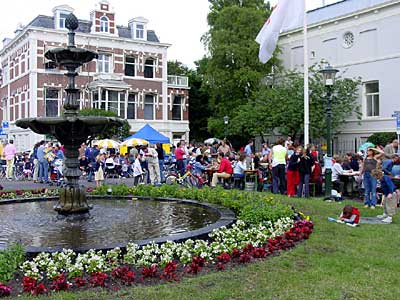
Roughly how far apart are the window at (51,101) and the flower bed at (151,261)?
1397 inches

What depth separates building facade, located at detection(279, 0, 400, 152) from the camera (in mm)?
31734

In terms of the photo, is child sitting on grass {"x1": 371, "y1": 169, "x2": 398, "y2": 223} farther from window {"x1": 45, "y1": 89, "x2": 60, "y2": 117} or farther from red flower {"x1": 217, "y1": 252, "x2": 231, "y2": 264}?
window {"x1": 45, "y1": 89, "x2": 60, "y2": 117}

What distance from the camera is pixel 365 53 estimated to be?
33.6 m

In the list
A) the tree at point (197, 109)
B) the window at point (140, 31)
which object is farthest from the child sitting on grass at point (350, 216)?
the tree at point (197, 109)

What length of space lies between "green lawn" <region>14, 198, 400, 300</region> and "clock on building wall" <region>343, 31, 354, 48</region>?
28272 millimetres

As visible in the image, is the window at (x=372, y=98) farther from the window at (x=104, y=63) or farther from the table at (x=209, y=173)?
the window at (x=104, y=63)

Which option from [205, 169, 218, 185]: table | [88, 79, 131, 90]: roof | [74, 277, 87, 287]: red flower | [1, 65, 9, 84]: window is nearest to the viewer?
[74, 277, 87, 287]: red flower

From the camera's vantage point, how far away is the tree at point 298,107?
31922 millimetres

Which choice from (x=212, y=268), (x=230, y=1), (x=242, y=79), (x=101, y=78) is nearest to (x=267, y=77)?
(x=242, y=79)

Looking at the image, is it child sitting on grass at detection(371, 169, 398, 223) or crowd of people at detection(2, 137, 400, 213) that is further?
crowd of people at detection(2, 137, 400, 213)

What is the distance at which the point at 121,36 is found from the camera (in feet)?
150

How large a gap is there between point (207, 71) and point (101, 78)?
9.54 m

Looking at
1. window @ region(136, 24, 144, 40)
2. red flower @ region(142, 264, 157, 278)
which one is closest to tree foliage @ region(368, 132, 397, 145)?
window @ region(136, 24, 144, 40)

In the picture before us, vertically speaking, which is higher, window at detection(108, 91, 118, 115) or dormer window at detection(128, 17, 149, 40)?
dormer window at detection(128, 17, 149, 40)
